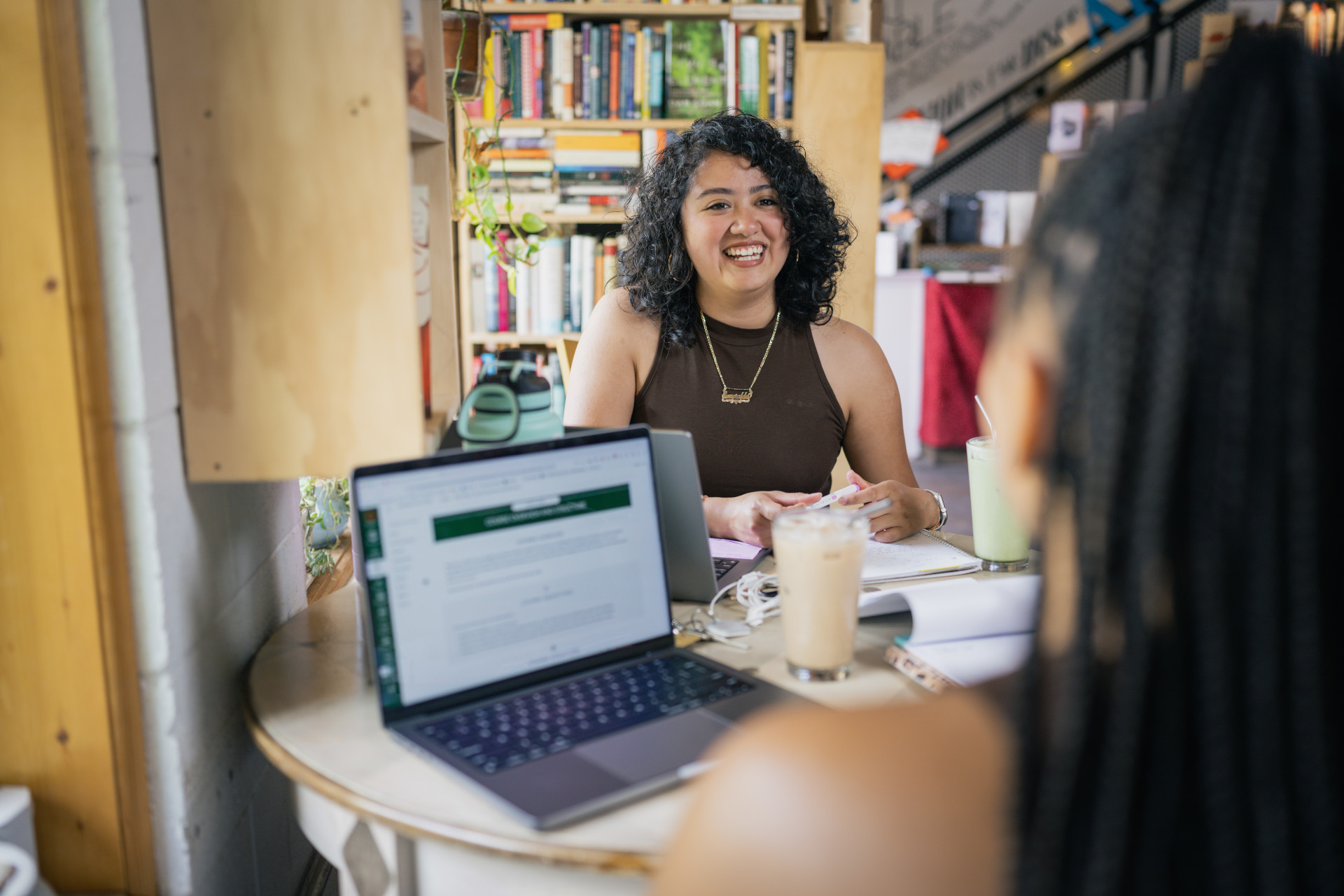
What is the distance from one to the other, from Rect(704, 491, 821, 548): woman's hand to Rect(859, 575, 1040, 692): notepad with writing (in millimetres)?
409

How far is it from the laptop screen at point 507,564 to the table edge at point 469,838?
0.09 m

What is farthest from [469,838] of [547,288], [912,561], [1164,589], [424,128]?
[547,288]

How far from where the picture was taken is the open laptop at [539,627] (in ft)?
2.74

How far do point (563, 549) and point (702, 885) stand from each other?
0.52m

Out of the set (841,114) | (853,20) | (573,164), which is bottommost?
(573,164)

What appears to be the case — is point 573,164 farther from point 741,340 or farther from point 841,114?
point 741,340

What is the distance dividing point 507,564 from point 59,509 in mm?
396

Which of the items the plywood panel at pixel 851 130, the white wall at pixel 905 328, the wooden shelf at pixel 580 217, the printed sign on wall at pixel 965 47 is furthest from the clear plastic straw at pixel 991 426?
the printed sign on wall at pixel 965 47

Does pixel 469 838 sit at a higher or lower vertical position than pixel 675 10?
lower

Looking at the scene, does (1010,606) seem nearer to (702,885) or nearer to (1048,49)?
(702,885)

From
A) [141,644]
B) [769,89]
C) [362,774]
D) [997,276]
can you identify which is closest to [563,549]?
[362,774]

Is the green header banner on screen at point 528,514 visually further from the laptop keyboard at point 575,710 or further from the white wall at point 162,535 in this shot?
the white wall at point 162,535

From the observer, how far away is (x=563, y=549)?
99 centimetres

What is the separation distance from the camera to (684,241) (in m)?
2.05
